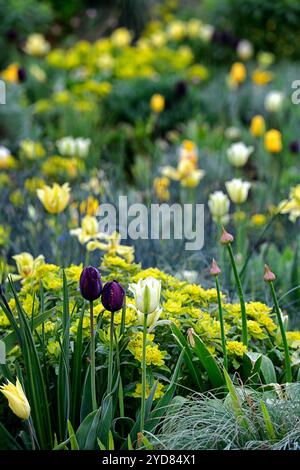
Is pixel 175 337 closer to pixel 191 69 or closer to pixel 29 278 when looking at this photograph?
pixel 29 278

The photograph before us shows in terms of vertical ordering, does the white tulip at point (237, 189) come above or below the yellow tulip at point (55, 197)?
above

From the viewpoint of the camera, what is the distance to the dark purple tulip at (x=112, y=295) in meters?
1.92

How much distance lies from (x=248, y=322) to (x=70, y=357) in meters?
0.54

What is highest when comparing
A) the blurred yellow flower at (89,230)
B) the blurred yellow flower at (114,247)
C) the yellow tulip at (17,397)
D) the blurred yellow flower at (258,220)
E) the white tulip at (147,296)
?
the blurred yellow flower at (258,220)

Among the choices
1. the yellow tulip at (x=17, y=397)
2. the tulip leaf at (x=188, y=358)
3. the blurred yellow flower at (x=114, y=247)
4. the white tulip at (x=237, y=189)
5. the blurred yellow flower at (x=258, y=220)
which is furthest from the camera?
the blurred yellow flower at (x=258, y=220)

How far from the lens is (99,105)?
6.61m

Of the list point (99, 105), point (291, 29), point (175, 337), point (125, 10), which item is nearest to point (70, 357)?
point (175, 337)

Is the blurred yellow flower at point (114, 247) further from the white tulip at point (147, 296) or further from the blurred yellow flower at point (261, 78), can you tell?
the blurred yellow flower at point (261, 78)

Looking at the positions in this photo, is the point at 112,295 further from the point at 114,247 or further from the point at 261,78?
the point at 261,78

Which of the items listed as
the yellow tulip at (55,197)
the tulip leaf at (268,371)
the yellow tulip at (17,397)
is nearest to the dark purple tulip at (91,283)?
the yellow tulip at (17,397)

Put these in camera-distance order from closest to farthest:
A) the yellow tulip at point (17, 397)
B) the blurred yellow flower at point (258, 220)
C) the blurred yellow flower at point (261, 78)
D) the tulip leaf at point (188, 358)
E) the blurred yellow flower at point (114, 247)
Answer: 1. the yellow tulip at point (17, 397)
2. the tulip leaf at point (188, 358)
3. the blurred yellow flower at point (114, 247)
4. the blurred yellow flower at point (258, 220)
5. the blurred yellow flower at point (261, 78)

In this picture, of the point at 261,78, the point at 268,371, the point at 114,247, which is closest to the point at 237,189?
the point at 114,247

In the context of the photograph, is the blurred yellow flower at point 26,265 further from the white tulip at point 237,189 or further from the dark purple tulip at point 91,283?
the white tulip at point 237,189

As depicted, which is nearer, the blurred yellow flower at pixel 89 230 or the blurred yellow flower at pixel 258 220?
the blurred yellow flower at pixel 89 230
